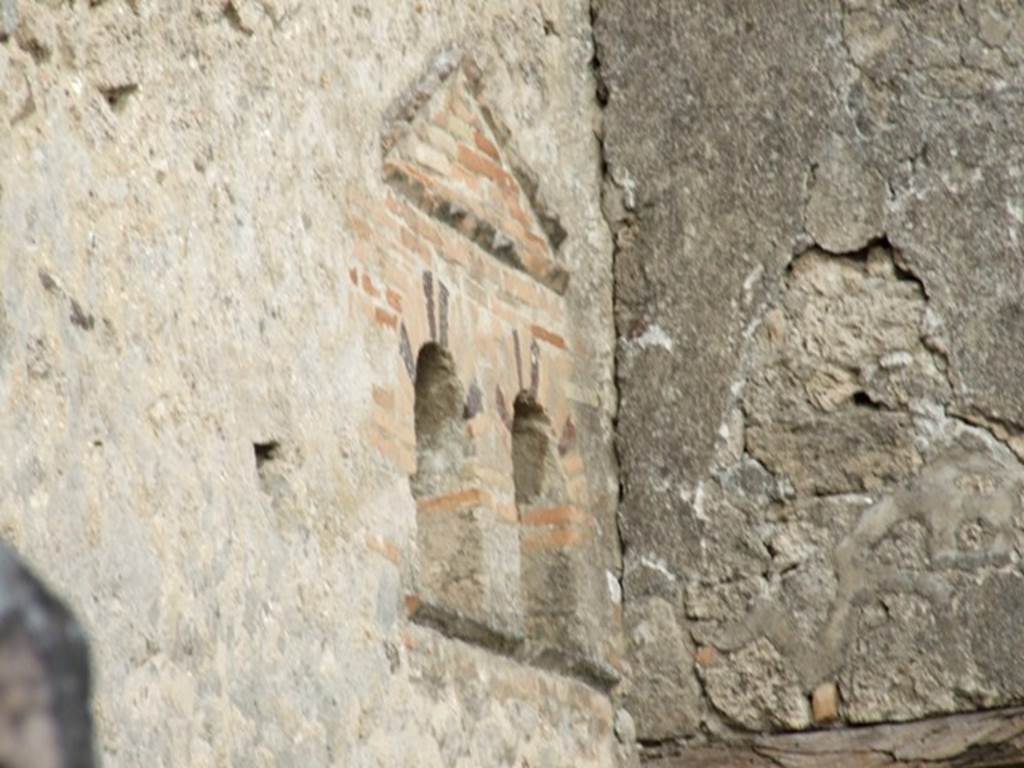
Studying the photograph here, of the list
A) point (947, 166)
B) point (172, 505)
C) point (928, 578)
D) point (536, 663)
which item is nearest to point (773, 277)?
point (947, 166)

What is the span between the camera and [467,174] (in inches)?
226

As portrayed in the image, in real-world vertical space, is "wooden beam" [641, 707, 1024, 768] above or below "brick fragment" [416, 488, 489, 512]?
below

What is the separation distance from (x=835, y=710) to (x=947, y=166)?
1625 millimetres

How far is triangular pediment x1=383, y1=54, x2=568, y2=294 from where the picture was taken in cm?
541

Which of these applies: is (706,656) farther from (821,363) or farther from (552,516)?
(821,363)

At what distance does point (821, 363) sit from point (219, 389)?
8.21 feet

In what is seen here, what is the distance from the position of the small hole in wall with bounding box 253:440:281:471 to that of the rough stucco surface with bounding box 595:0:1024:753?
206 cm

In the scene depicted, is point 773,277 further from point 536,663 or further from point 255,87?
point 255,87

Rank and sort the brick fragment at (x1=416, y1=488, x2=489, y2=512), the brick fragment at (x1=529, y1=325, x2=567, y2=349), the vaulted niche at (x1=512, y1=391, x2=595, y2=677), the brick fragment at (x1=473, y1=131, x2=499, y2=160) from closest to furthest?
the brick fragment at (x1=416, y1=488, x2=489, y2=512) → the brick fragment at (x1=473, y1=131, x2=499, y2=160) → the vaulted niche at (x1=512, y1=391, x2=595, y2=677) → the brick fragment at (x1=529, y1=325, x2=567, y2=349)

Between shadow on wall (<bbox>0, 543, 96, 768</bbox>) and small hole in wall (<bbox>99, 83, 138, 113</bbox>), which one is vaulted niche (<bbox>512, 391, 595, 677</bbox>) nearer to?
small hole in wall (<bbox>99, 83, 138, 113</bbox>)

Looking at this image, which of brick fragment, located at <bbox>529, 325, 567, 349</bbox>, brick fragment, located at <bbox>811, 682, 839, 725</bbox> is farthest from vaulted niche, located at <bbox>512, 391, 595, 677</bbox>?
brick fragment, located at <bbox>811, 682, 839, 725</bbox>

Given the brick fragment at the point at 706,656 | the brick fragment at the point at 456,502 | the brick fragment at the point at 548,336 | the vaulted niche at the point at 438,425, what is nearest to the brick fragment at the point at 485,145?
the brick fragment at the point at 548,336

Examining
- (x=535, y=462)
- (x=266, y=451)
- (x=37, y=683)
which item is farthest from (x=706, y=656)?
(x=37, y=683)

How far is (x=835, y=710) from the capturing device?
6.04 m
